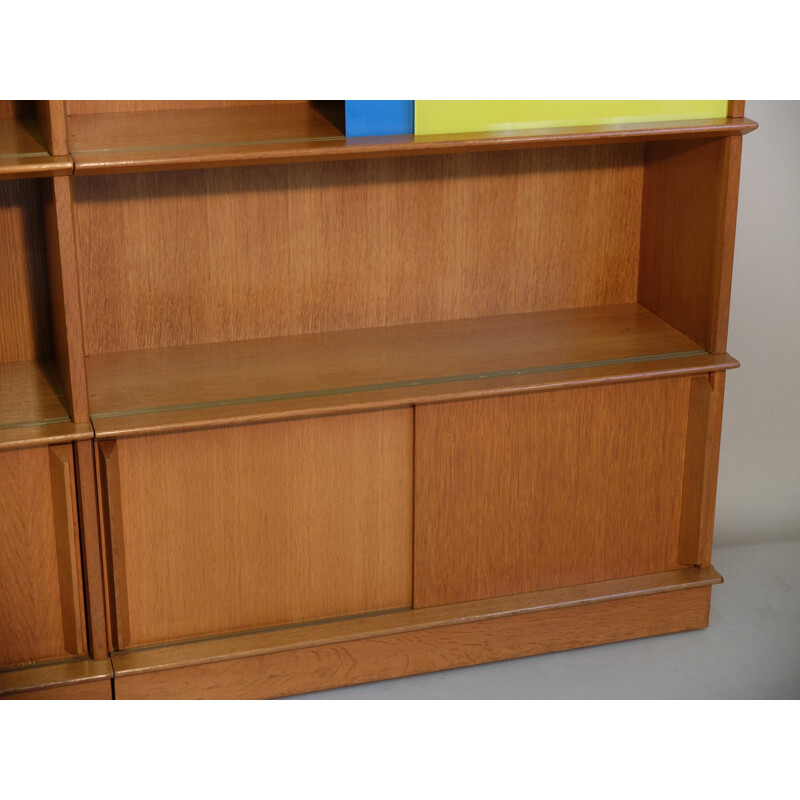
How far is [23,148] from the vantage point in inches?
94.4

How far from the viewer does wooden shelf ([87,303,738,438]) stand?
262 centimetres

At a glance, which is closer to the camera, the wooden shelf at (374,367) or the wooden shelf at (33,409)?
the wooden shelf at (33,409)

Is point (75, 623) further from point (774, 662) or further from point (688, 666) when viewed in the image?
point (774, 662)

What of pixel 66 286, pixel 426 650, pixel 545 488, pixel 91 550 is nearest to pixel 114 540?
pixel 91 550

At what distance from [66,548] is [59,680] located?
11.8 inches

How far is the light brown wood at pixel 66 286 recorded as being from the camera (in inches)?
92.7

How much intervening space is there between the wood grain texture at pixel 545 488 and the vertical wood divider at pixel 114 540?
0.67m

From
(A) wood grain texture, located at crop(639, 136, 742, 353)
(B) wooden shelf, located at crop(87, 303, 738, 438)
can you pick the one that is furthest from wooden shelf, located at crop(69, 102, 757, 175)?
(B) wooden shelf, located at crop(87, 303, 738, 438)

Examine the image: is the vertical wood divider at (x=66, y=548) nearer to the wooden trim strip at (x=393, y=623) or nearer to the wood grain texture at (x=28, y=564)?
the wood grain texture at (x=28, y=564)

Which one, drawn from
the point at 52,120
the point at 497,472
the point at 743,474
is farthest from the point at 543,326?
the point at 52,120

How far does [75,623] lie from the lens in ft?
8.67

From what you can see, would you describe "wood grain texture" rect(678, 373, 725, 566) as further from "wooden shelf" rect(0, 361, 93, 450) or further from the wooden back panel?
"wooden shelf" rect(0, 361, 93, 450)

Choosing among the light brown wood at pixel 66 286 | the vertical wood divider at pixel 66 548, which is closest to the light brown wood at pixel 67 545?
the vertical wood divider at pixel 66 548

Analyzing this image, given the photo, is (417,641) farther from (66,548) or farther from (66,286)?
(66,286)
